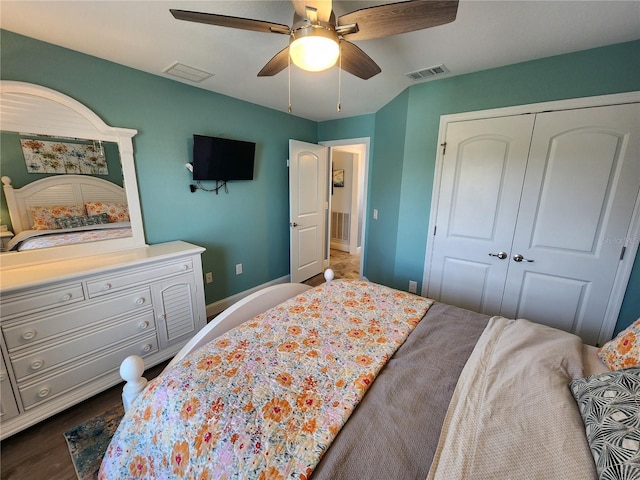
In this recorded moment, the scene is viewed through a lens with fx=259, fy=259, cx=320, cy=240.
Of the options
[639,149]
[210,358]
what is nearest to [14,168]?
[210,358]

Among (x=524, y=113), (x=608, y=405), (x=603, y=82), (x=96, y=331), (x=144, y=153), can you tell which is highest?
(x=603, y=82)

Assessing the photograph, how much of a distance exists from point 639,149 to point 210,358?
9.47 ft

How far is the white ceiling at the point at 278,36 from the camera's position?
1.38 m

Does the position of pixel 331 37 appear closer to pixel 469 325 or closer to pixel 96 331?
pixel 469 325

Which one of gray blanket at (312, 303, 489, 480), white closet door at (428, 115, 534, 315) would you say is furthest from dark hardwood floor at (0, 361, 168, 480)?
white closet door at (428, 115, 534, 315)

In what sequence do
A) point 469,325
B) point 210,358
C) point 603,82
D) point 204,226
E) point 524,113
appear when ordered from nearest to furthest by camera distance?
point 210,358 < point 469,325 < point 603,82 < point 524,113 < point 204,226

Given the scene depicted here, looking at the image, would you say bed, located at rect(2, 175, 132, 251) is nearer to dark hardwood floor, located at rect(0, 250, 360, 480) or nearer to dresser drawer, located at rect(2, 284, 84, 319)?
dresser drawer, located at rect(2, 284, 84, 319)

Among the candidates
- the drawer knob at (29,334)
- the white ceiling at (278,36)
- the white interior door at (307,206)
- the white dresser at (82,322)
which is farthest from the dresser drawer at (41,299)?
the white interior door at (307,206)

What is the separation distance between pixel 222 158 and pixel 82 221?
1244mm

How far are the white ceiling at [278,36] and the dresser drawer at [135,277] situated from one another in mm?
1505

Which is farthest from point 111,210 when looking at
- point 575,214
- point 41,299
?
point 575,214

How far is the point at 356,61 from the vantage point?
1.48 metres

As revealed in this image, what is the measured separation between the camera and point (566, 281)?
204 centimetres

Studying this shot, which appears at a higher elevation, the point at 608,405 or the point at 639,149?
the point at 639,149
